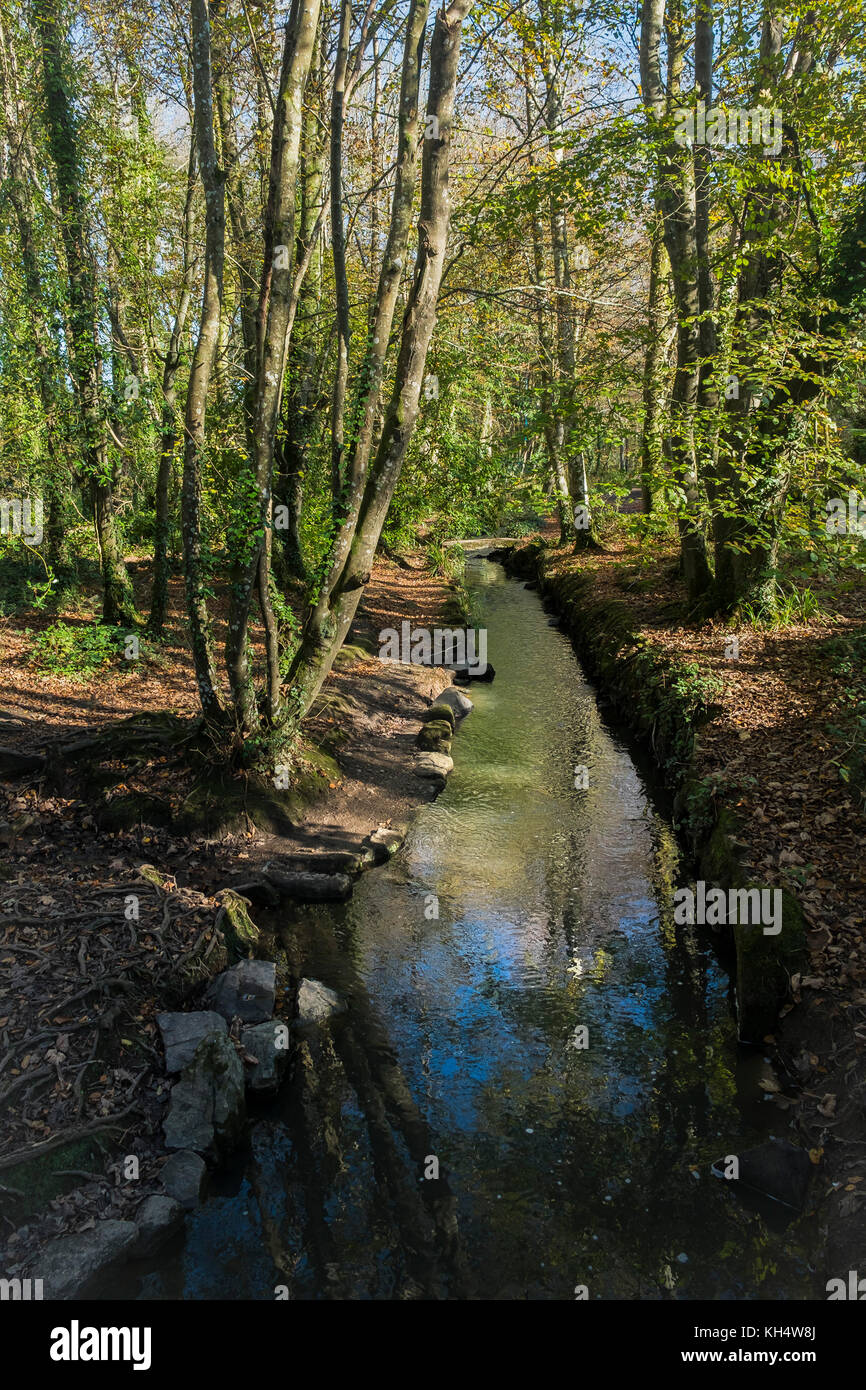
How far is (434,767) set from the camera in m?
10.9

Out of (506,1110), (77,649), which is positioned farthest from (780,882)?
(77,649)

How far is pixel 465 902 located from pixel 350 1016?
197 centimetres

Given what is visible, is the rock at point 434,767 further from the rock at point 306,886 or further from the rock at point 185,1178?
the rock at point 185,1178

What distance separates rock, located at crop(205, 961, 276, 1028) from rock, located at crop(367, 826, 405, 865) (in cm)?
251

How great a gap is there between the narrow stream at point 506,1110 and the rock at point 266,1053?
0.51 feet

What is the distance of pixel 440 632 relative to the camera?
55.6 ft

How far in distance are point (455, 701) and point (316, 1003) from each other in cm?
766

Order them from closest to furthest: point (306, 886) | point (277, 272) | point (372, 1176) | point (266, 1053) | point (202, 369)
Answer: point (372, 1176) < point (266, 1053) < point (277, 272) < point (306, 886) < point (202, 369)

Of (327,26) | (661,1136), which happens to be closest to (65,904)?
(661,1136)

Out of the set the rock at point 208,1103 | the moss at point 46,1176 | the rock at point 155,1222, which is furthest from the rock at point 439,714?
the rock at point 155,1222

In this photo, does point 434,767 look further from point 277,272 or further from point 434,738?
point 277,272

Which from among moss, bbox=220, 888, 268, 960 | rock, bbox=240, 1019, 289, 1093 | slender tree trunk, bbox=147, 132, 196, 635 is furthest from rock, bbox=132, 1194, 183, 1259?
slender tree trunk, bbox=147, 132, 196, 635

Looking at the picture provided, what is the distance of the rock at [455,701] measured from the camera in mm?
13320

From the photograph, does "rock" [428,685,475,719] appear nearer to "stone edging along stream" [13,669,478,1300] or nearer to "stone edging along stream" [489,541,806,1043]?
"stone edging along stream" [489,541,806,1043]
